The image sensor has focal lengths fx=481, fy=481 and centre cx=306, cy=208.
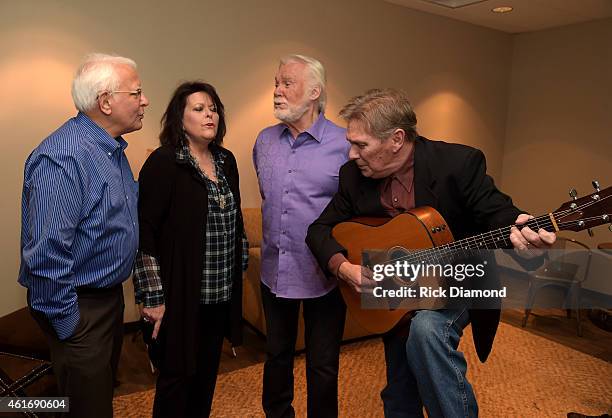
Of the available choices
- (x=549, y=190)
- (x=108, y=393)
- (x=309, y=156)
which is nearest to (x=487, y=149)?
(x=549, y=190)

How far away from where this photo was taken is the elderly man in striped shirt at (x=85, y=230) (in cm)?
136

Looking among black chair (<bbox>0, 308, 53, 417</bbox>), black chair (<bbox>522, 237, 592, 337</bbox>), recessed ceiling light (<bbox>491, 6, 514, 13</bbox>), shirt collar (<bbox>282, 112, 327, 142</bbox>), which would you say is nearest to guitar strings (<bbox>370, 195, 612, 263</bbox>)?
shirt collar (<bbox>282, 112, 327, 142</bbox>)

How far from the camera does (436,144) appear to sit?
160cm

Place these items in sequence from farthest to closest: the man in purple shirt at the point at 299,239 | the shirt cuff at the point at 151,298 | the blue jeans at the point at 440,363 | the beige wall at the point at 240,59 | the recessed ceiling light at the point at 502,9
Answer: the recessed ceiling light at the point at 502,9, the beige wall at the point at 240,59, the man in purple shirt at the point at 299,239, the shirt cuff at the point at 151,298, the blue jeans at the point at 440,363

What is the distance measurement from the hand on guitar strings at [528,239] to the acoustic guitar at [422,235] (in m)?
0.03

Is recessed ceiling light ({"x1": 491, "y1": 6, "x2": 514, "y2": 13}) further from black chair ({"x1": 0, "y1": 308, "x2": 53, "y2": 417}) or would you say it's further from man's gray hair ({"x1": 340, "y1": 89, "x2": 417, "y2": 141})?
black chair ({"x1": 0, "y1": 308, "x2": 53, "y2": 417})

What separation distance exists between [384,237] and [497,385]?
5.79 ft

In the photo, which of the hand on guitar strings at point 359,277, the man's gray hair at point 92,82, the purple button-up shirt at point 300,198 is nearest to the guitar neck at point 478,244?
the hand on guitar strings at point 359,277

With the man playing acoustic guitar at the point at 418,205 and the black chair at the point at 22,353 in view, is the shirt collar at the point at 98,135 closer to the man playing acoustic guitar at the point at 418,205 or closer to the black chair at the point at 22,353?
the man playing acoustic guitar at the point at 418,205

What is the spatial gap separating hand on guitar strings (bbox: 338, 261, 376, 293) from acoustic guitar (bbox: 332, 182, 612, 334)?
5 cm

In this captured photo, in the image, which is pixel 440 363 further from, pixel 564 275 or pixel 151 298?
pixel 564 275

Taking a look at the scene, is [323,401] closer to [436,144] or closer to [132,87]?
[436,144]

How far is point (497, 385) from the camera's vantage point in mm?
2830

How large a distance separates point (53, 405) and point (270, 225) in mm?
1011
